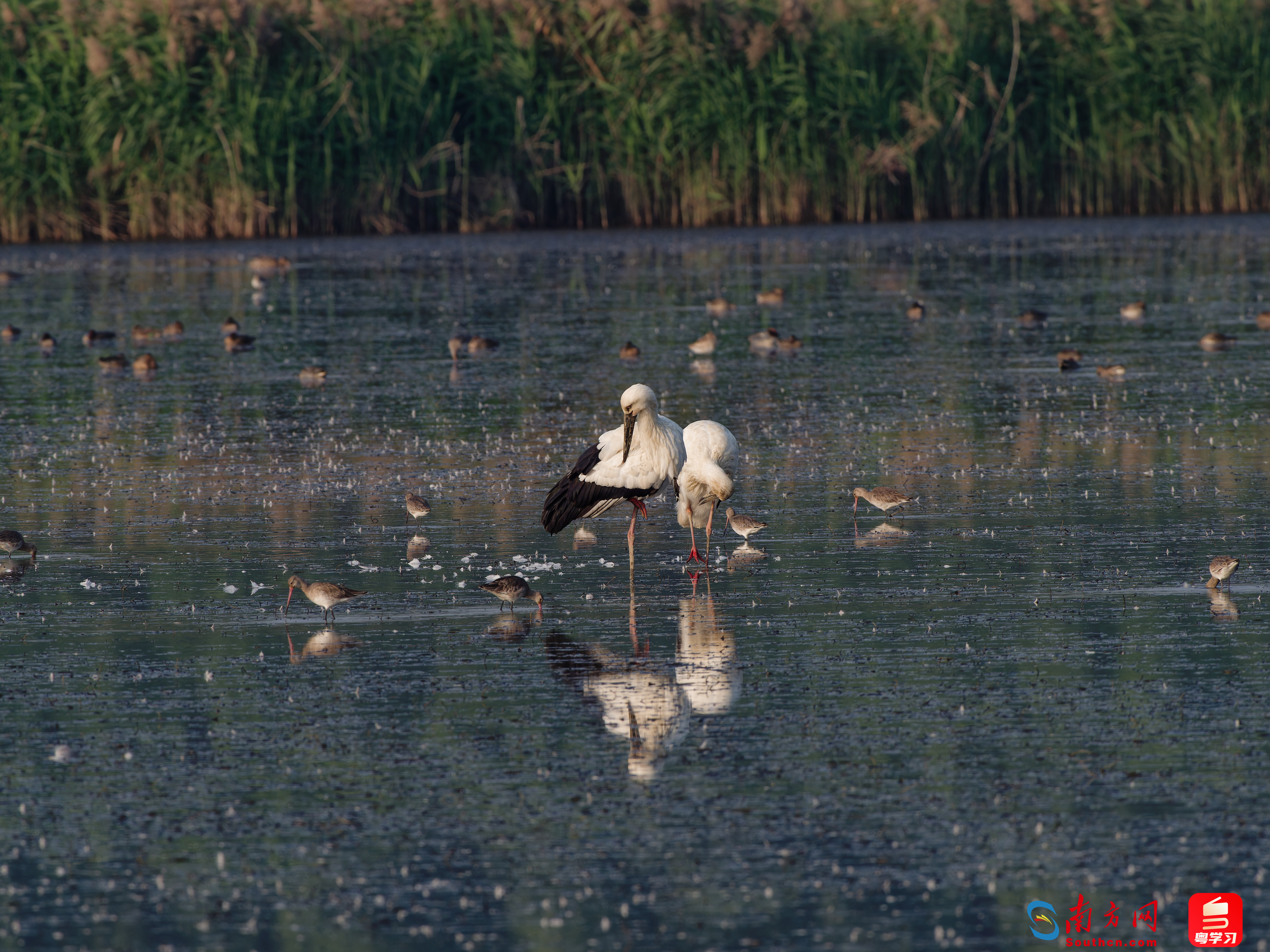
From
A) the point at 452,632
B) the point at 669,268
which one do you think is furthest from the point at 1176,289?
the point at 452,632

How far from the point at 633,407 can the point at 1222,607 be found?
335 centimetres

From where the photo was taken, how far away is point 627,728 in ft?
24.8

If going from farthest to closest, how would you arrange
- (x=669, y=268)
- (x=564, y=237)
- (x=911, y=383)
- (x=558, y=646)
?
(x=564, y=237)
(x=669, y=268)
(x=911, y=383)
(x=558, y=646)

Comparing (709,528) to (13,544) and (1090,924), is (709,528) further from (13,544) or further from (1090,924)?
(1090,924)

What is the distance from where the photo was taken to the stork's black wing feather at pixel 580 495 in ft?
36.1

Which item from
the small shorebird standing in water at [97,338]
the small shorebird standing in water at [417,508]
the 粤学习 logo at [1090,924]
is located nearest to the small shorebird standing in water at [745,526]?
the small shorebird standing in water at [417,508]

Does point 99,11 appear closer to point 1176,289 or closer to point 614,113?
point 614,113

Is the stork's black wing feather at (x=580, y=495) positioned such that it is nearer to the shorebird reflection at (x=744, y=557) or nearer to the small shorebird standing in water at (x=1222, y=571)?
the shorebird reflection at (x=744, y=557)

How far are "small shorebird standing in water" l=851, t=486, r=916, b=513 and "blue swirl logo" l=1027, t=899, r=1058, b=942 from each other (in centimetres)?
631

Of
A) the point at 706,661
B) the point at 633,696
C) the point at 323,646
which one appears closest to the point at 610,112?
the point at 323,646

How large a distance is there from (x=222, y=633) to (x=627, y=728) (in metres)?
2.63

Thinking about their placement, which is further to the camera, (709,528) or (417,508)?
(417,508)

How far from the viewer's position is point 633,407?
10.8 metres

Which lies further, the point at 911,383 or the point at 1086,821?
the point at 911,383
